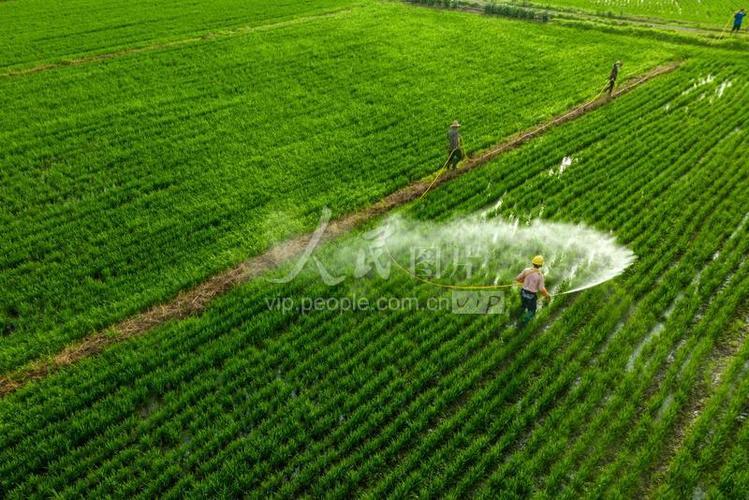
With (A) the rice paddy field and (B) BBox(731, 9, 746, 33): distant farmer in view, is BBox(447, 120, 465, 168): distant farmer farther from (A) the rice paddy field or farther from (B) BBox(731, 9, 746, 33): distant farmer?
(B) BBox(731, 9, 746, 33): distant farmer

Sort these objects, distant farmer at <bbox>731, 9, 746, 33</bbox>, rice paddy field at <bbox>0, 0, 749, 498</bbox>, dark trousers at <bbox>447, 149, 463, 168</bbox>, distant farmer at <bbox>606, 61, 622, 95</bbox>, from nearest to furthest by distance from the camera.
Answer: rice paddy field at <bbox>0, 0, 749, 498</bbox> → dark trousers at <bbox>447, 149, 463, 168</bbox> → distant farmer at <bbox>606, 61, 622, 95</bbox> → distant farmer at <bbox>731, 9, 746, 33</bbox>

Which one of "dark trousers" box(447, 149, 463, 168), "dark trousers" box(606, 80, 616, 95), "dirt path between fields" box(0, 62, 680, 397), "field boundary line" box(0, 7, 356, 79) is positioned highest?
"field boundary line" box(0, 7, 356, 79)

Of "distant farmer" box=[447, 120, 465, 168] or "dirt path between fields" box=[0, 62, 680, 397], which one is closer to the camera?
"dirt path between fields" box=[0, 62, 680, 397]

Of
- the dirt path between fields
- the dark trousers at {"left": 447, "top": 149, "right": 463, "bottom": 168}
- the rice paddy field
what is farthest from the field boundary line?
the dark trousers at {"left": 447, "top": 149, "right": 463, "bottom": 168}

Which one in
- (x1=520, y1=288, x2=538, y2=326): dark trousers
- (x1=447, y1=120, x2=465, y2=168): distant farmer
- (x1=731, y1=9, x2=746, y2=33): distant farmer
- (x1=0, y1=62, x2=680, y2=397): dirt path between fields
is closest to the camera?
(x1=0, y1=62, x2=680, y2=397): dirt path between fields

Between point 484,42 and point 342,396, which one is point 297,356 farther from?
point 484,42

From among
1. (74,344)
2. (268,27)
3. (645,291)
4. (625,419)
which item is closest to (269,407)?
(74,344)

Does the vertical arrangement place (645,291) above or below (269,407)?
above

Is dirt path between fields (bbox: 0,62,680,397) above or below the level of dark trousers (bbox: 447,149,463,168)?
below

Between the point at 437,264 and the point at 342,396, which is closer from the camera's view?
the point at 342,396
